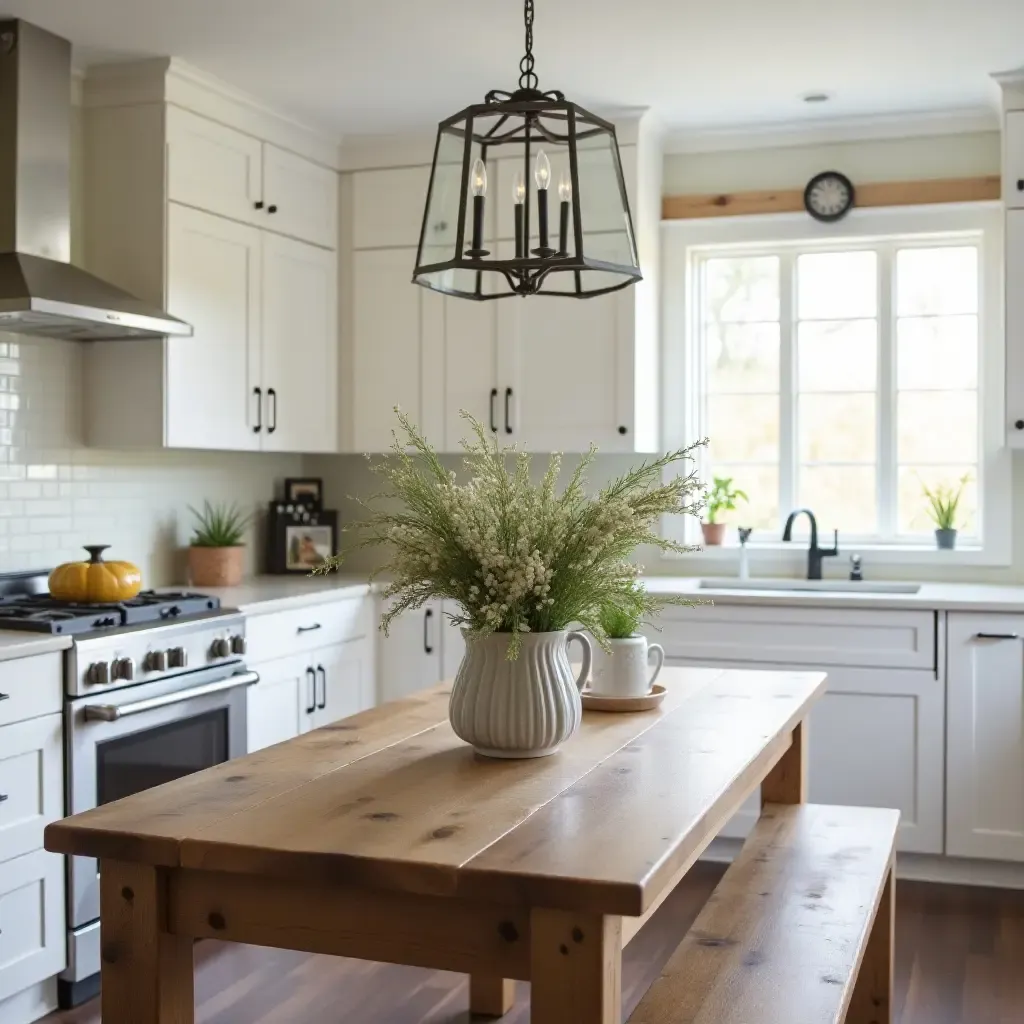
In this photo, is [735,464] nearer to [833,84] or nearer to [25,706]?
[833,84]

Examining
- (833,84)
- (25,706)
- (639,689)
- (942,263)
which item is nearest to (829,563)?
(942,263)

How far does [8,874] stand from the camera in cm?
305

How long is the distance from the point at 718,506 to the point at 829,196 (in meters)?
1.24

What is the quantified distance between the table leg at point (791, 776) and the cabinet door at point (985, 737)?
3.70 feet

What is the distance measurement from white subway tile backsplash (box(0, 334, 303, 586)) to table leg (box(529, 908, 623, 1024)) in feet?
8.80

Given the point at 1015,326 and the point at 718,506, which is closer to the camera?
Result: the point at 1015,326

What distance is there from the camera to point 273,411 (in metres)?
4.60

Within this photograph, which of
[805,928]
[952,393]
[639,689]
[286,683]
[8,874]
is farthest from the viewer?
[952,393]

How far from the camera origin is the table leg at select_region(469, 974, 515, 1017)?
10.3ft

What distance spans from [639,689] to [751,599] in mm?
1725

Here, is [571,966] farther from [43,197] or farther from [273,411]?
[273,411]

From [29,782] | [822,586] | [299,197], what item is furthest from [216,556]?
[822,586]

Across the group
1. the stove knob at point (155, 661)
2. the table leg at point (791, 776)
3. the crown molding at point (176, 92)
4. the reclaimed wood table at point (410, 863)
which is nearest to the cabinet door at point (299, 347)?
the crown molding at point (176, 92)

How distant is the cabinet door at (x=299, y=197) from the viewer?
4.57 meters
